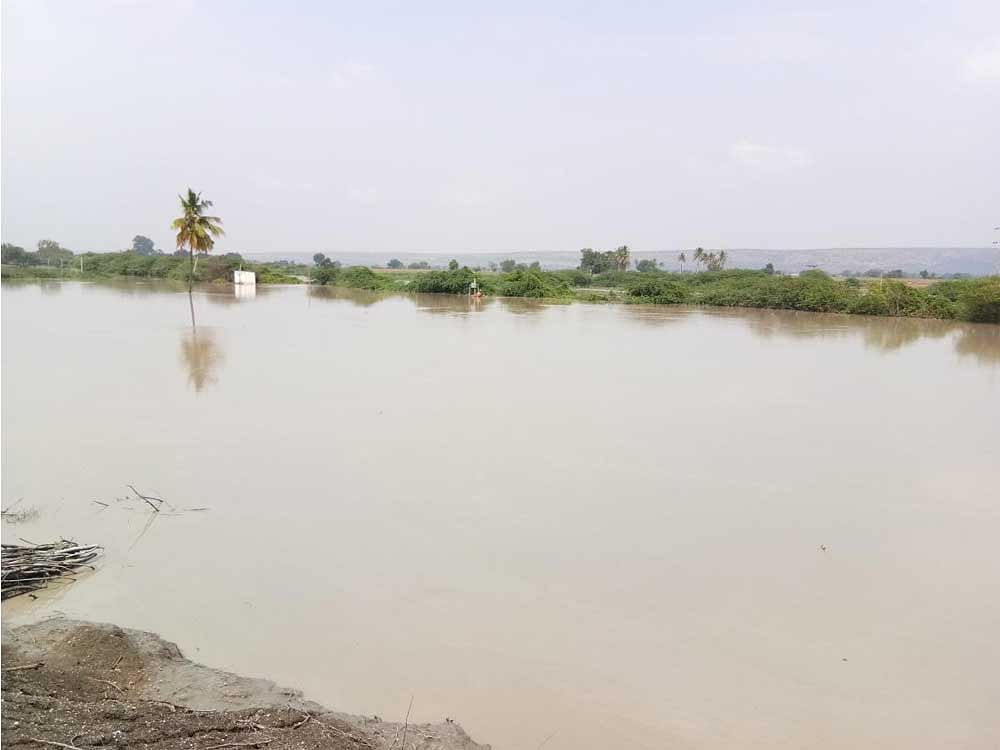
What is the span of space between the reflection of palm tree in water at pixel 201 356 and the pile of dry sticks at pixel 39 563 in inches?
209

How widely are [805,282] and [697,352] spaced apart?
15961 millimetres

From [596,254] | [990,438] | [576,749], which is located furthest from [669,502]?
[596,254]

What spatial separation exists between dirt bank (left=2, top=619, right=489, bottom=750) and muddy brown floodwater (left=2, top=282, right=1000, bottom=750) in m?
0.24

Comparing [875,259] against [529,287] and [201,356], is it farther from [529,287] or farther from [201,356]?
[201,356]

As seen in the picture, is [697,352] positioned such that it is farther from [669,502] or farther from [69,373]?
[69,373]

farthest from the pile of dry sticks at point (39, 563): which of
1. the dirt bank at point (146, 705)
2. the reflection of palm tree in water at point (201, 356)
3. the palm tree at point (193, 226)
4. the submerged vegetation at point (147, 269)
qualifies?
the submerged vegetation at point (147, 269)

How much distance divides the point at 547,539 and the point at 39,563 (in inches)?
116

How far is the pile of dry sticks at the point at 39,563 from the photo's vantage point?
382cm

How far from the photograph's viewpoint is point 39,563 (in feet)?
13.0

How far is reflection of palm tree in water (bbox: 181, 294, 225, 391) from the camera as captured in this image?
10.1 meters

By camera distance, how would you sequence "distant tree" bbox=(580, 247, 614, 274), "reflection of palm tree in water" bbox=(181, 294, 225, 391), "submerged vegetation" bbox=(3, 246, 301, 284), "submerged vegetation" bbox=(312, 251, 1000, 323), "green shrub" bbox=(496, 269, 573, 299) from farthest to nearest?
1. "distant tree" bbox=(580, 247, 614, 274)
2. "submerged vegetation" bbox=(3, 246, 301, 284)
3. "green shrub" bbox=(496, 269, 573, 299)
4. "submerged vegetation" bbox=(312, 251, 1000, 323)
5. "reflection of palm tree in water" bbox=(181, 294, 225, 391)

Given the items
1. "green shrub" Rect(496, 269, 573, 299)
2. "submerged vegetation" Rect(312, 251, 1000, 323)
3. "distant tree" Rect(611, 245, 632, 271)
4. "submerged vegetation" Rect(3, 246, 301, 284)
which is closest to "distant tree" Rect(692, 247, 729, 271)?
"distant tree" Rect(611, 245, 632, 271)

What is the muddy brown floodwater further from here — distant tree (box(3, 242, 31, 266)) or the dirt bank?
distant tree (box(3, 242, 31, 266))

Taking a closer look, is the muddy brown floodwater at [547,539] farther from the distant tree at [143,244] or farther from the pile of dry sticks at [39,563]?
the distant tree at [143,244]
